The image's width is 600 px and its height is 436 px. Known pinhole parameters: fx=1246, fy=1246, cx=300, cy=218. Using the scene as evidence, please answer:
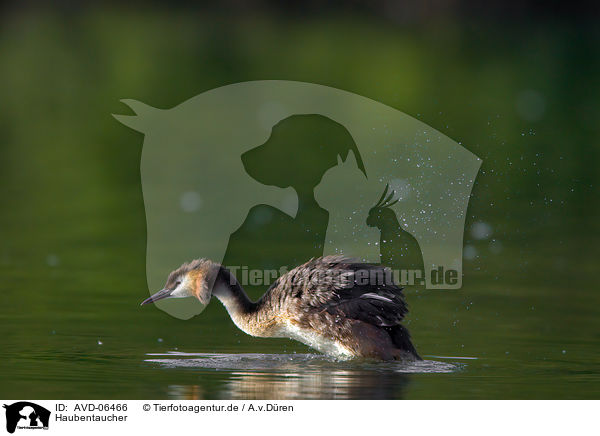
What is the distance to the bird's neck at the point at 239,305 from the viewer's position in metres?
10.3

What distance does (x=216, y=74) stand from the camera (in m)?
34.4

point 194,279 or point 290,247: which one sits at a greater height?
point 290,247

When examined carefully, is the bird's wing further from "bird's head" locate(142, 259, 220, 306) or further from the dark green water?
"bird's head" locate(142, 259, 220, 306)

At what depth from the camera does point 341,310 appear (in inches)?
388

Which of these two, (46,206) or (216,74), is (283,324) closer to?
(46,206)

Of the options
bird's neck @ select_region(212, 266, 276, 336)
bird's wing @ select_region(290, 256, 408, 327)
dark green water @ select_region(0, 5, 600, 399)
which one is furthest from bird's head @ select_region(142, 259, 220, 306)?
bird's wing @ select_region(290, 256, 408, 327)

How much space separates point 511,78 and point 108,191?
19717 mm

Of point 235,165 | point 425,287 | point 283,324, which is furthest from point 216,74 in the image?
point 283,324
